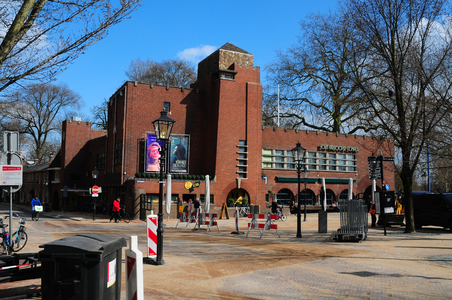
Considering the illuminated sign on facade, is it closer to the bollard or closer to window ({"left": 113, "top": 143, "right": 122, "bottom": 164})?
window ({"left": 113, "top": 143, "right": 122, "bottom": 164})

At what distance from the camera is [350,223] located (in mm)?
15781

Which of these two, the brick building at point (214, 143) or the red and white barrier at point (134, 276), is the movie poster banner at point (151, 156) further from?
the red and white barrier at point (134, 276)

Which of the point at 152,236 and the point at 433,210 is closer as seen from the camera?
the point at 152,236

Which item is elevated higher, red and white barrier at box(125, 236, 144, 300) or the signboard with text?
the signboard with text

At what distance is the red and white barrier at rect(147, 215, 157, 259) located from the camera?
1048 cm

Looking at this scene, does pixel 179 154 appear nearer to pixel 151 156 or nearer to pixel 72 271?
pixel 151 156

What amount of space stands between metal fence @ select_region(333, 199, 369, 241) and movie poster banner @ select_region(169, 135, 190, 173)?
18711 mm

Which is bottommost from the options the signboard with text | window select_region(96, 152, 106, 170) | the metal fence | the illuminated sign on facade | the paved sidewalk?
the paved sidewalk

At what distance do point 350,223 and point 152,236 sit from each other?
854cm

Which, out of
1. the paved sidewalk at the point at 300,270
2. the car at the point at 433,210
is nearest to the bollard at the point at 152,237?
the paved sidewalk at the point at 300,270

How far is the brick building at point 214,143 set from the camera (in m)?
31.2

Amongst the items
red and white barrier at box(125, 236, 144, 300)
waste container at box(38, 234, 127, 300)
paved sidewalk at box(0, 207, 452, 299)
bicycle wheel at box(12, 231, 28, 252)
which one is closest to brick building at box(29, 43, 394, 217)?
bicycle wheel at box(12, 231, 28, 252)

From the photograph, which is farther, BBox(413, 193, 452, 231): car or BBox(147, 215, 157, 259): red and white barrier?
BBox(413, 193, 452, 231): car

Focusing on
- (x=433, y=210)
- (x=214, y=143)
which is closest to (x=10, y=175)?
(x=433, y=210)
